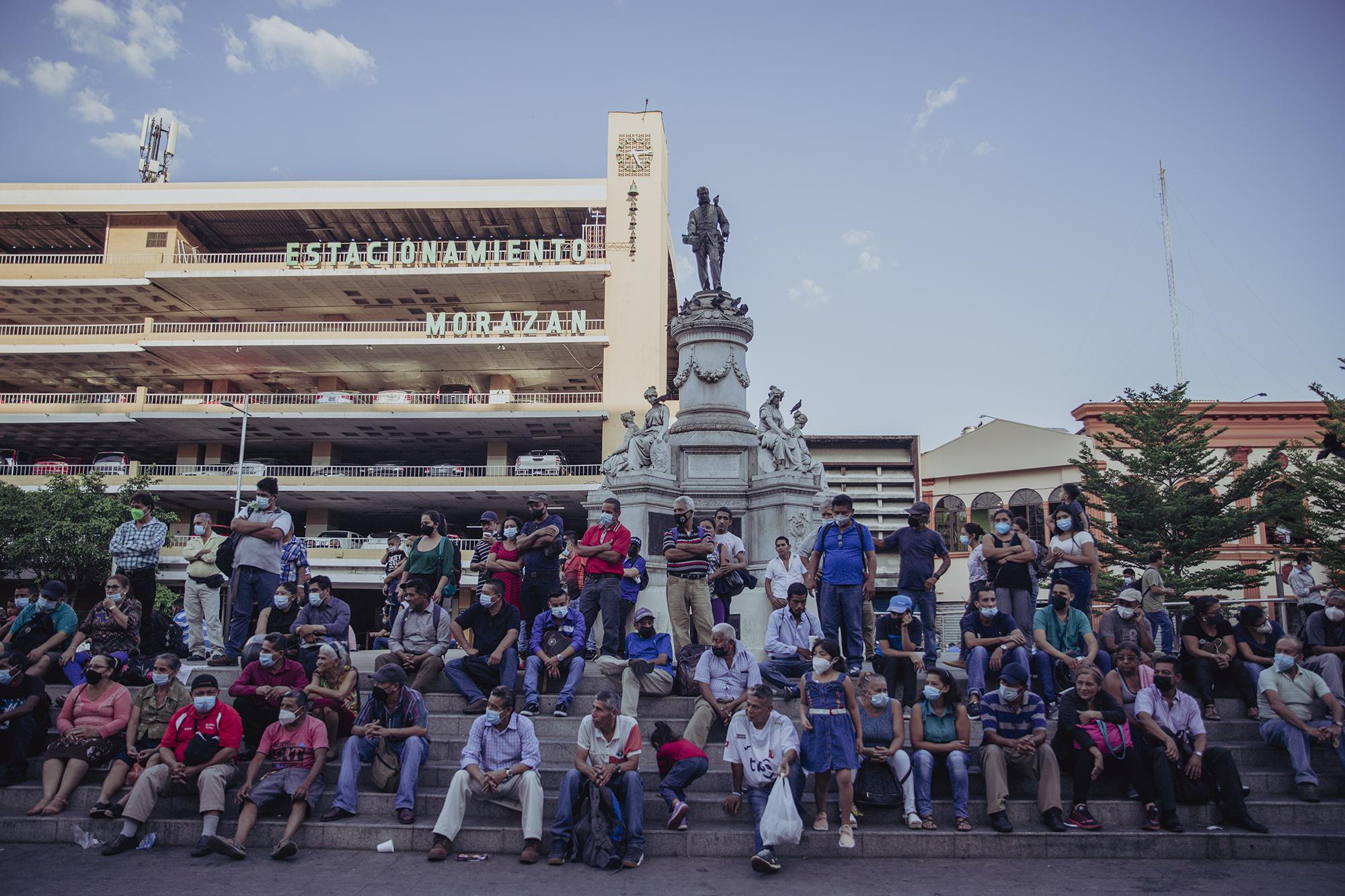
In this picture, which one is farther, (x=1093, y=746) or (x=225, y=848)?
(x=1093, y=746)

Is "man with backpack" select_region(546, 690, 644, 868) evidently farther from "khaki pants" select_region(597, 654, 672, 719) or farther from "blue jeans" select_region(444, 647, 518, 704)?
"blue jeans" select_region(444, 647, 518, 704)

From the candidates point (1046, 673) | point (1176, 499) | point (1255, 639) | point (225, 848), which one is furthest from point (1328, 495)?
point (225, 848)

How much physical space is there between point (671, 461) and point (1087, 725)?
25.7ft

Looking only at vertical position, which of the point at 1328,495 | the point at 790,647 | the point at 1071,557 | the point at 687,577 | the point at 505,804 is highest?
the point at 1328,495

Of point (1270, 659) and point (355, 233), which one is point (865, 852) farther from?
point (355, 233)

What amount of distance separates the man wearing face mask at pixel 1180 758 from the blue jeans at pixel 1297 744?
23.6 inches

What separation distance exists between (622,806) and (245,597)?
5641mm

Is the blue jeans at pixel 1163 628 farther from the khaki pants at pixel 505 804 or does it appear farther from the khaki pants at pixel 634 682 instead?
the khaki pants at pixel 505 804

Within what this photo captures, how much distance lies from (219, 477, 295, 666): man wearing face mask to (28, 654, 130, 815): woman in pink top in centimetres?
206

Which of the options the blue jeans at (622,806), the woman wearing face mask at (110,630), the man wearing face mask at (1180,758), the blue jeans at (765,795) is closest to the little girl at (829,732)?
the blue jeans at (765,795)

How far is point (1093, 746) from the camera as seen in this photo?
7336 mm

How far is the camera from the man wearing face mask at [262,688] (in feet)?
26.1

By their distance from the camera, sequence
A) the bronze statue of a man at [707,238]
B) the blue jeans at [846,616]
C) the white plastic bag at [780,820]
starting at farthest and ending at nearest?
the bronze statue of a man at [707,238] → the blue jeans at [846,616] → the white plastic bag at [780,820]

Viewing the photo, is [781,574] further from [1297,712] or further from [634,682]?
[1297,712]
